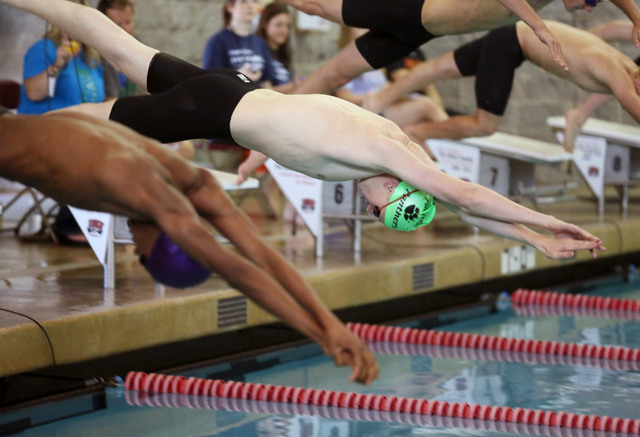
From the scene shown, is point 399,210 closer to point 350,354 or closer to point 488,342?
point 350,354

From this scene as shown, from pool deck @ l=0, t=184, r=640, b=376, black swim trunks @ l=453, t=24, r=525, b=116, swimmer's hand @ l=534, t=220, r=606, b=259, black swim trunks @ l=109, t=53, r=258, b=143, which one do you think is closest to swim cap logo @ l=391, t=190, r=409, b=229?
swimmer's hand @ l=534, t=220, r=606, b=259

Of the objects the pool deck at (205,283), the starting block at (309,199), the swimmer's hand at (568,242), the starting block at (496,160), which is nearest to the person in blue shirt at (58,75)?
the pool deck at (205,283)

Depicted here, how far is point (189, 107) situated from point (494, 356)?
8.69 ft

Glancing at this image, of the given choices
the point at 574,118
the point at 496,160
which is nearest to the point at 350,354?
the point at 574,118

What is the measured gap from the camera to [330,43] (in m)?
10.0

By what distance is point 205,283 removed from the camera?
5.52 metres

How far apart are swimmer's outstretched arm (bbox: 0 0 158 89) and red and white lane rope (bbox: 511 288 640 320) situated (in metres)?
3.75

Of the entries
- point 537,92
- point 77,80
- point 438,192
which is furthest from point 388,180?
point 537,92

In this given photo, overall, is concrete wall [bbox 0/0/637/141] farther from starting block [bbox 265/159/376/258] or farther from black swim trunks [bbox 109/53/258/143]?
black swim trunks [bbox 109/53/258/143]

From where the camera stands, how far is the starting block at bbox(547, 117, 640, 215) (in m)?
8.83

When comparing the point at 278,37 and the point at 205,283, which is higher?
the point at 278,37

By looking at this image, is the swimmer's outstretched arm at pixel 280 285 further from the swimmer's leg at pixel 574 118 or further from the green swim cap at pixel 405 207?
the swimmer's leg at pixel 574 118

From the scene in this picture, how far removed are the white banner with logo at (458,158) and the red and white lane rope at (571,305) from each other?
1.13 m

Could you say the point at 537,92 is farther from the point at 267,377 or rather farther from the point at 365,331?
the point at 267,377
